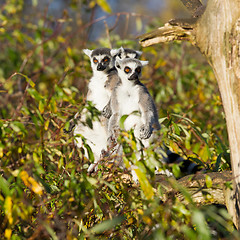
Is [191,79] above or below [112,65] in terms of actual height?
below

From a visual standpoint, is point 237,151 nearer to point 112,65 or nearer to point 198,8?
point 198,8

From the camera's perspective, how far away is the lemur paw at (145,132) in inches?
124

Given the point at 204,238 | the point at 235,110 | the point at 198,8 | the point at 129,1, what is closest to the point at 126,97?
the point at 198,8

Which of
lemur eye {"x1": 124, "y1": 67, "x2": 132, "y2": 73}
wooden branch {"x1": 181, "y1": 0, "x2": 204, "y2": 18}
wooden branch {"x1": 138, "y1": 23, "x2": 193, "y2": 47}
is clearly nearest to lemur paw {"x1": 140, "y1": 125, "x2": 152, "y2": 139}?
lemur eye {"x1": 124, "y1": 67, "x2": 132, "y2": 73}

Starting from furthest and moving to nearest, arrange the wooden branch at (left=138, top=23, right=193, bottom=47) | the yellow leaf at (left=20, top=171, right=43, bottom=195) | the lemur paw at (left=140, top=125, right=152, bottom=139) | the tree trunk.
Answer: the lemur paw at (left=140, top=125, right=152, bottom=139), the wooden branch at (left=138, top=23, right=193, bottom=47), the tree trunk, the yellow leaf at (left=20, top=171, right=43, bottom=195)

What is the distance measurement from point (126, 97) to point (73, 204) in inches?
52.9

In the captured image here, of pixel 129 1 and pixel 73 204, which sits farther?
pixel 129 1

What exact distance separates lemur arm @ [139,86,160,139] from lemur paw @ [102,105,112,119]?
0.37 m

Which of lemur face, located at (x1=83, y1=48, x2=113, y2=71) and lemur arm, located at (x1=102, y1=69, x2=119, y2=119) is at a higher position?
lemur face, located at (x1=83, y1=48, x2=113, y2=71)

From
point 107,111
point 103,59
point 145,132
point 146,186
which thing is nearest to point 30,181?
point 146,186

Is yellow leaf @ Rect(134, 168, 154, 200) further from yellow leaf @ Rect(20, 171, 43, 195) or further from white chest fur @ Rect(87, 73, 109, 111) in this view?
white chest fur @ Rect(87, 73, 109, 111)

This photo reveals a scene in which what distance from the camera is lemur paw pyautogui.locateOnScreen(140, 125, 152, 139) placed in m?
3.14

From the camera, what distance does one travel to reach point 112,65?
12.3 feet

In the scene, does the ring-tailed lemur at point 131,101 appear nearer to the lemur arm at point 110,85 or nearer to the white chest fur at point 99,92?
the lemur arm at point 110,85
